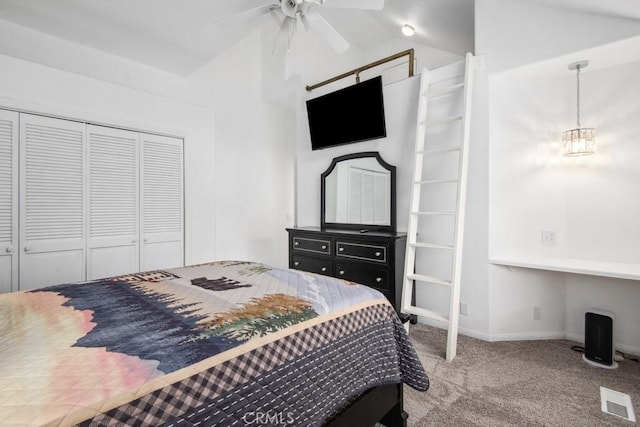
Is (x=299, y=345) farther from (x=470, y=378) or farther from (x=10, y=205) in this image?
(x=10, y=205)

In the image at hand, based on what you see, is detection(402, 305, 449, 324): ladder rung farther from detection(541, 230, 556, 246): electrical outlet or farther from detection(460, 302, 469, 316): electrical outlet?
detection(541, 230, 556, 246): electrical outlet

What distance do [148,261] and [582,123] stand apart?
4.16 m

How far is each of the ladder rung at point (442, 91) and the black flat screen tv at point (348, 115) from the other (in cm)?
48

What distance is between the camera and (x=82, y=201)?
3.00 meters

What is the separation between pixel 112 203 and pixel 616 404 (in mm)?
4055

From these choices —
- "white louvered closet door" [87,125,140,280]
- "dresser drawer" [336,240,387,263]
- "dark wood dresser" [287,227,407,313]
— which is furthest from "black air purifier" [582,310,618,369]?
"white louvered closet door" [87,125,140,280]

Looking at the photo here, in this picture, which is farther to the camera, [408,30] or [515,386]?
[408,30]

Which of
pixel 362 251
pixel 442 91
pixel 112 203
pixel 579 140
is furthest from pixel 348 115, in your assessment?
pixel 112 203

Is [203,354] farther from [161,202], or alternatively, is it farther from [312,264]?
[161,202]

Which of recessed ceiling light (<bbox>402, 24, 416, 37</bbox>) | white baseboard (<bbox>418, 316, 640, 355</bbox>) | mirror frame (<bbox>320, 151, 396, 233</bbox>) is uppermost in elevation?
recessed ceiling light (<bbox>402, 24, 416, 37</bbox>)

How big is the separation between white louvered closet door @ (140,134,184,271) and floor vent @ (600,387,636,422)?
3.70 metres

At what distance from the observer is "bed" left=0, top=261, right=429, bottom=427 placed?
75 centimetres

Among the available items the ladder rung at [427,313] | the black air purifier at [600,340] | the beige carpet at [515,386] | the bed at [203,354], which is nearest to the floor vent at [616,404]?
the beige carpet at [515,386]

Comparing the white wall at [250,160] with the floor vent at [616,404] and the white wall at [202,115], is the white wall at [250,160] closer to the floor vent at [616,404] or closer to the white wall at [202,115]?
the white wall at [202,115]
